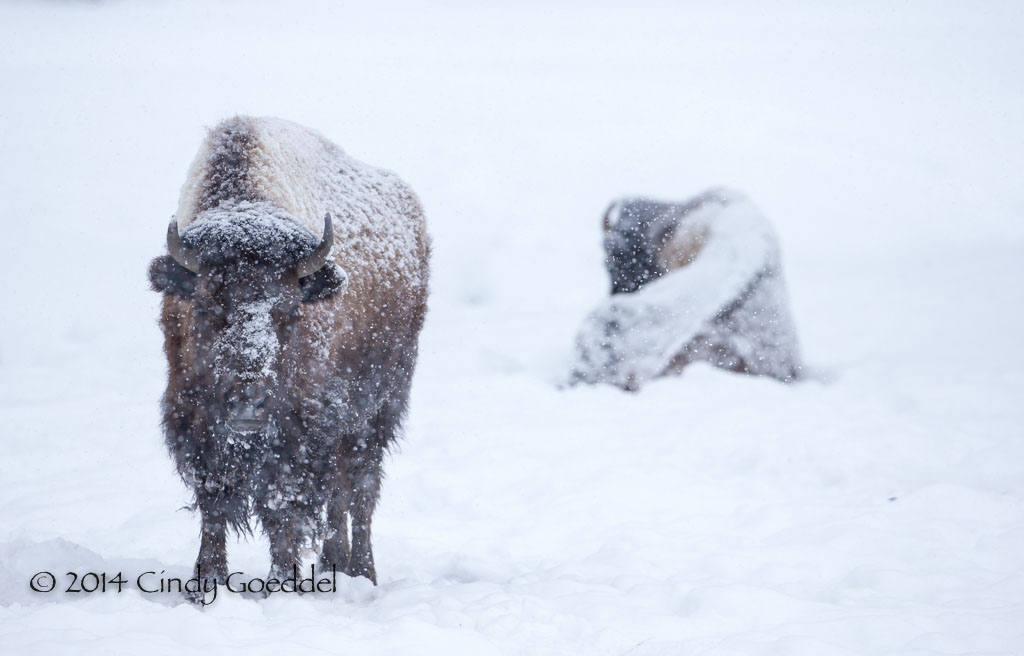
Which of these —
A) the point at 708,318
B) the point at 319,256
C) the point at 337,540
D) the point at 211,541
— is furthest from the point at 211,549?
the point at 708,318

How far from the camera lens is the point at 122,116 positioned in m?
13.8

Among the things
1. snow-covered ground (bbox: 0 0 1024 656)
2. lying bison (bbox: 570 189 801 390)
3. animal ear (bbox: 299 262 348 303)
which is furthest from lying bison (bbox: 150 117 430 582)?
lying bison (bbox: 570 189 801 390)

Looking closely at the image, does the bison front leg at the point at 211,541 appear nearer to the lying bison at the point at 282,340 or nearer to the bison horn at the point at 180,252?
the lying bison at the point at 282,340

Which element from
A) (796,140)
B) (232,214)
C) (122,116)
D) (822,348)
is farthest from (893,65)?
(232,214)

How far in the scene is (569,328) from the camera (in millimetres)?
11086

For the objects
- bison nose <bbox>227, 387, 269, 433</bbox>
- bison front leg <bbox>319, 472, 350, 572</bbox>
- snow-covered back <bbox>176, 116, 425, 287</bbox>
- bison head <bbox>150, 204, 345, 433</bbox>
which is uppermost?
snow-covered back <bbox>176, 116, 425, 287</bbox>

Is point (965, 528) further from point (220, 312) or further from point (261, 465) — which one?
point (220, 312)

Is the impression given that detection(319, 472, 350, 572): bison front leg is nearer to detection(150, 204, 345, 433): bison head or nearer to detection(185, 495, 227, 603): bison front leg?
detection(185, 495, 227, 603): bison front leg

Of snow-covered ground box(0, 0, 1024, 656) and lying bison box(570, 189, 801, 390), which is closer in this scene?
snow-covered ground box(0, 0, 1024, 656)

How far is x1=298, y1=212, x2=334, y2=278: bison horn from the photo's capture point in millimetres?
3020

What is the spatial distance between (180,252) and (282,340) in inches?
19.6

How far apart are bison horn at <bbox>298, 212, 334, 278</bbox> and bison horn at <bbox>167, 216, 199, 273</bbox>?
1.27 ft

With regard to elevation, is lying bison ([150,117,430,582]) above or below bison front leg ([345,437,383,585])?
above

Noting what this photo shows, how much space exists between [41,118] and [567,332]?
8913mm
